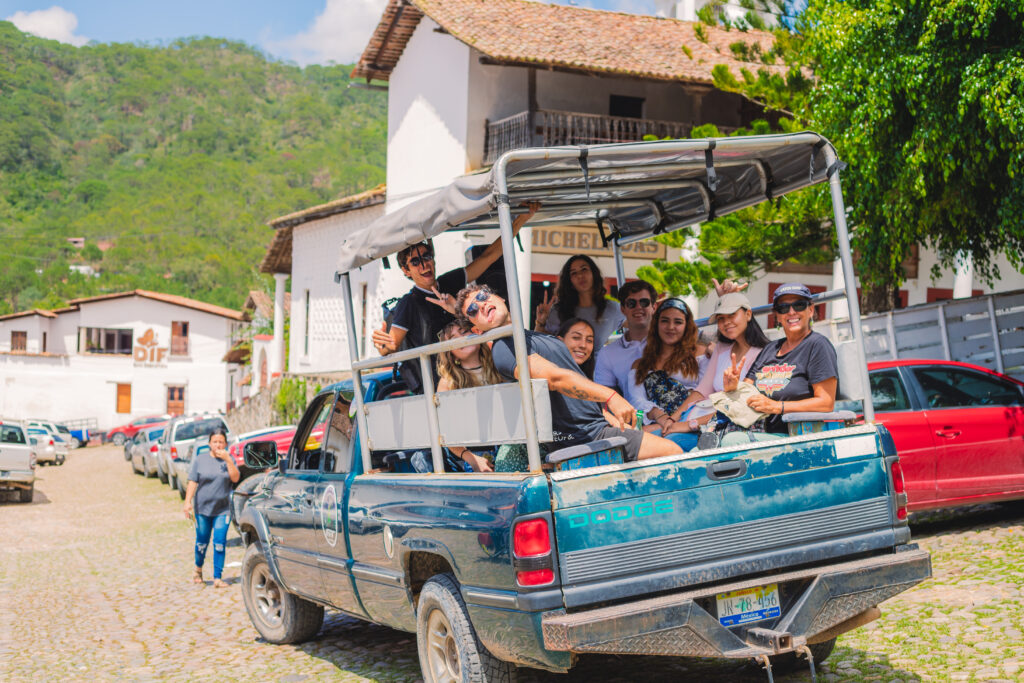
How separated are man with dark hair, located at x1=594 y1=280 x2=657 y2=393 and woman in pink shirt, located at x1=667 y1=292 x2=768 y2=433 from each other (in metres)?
0.44

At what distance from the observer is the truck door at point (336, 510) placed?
6594 millimetres

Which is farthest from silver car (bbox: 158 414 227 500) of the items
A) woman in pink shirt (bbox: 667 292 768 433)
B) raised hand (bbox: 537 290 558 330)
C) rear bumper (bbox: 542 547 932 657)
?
rear bumper (bbox: 542 547 932 657)

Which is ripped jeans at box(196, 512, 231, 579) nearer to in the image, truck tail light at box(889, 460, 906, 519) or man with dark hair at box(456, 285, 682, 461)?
man with dark hair at box(456, 285, 682, 461)

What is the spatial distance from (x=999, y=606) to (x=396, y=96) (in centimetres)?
2437

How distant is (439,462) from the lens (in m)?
5.48

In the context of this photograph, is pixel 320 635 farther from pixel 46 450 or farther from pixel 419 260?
pixel 46 450

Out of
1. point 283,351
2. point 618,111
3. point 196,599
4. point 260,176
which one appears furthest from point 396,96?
point 260,176

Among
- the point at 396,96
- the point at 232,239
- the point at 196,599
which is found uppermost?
the point at 232,239

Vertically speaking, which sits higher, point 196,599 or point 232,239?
point 232,239

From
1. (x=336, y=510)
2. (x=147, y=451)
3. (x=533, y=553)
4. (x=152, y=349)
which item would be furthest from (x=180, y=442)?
(x=152, y=349)

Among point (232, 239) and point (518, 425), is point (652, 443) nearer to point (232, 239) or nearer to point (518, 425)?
point (518, 425)

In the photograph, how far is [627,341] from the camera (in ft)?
23.3

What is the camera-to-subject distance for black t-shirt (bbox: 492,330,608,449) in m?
5.32

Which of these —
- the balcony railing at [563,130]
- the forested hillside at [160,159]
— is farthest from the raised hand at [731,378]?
the forested hillside at [160,159]
